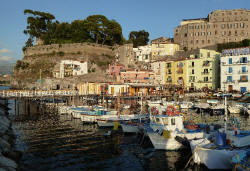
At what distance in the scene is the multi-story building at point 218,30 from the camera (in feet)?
303

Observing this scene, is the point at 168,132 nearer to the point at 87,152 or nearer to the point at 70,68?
the point at 87,152

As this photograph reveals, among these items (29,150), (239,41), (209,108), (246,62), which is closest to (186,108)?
(209,108)

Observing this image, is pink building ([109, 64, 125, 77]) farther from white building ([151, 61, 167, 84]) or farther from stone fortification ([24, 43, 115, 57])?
stone fortification ([24, 43, 115, 57])

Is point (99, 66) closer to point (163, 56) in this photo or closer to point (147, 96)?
point (163, 56)

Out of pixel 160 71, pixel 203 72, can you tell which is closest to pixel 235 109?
pixel 203 72

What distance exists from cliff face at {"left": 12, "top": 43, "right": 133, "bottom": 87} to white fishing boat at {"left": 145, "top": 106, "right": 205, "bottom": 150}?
5744 centimetres

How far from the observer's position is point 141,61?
89.1 metres

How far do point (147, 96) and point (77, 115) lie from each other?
2084 cm

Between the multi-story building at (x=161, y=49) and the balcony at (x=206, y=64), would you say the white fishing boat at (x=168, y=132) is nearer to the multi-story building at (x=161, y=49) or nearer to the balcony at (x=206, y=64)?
the balcony at (x=206, y=64)

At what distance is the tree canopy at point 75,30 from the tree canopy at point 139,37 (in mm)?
12346

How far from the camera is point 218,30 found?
94375 mm

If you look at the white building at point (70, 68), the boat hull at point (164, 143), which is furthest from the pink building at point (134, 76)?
the boat hull at point (164, 143)

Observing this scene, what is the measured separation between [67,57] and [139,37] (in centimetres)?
4003

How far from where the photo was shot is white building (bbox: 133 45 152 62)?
89.7 m
